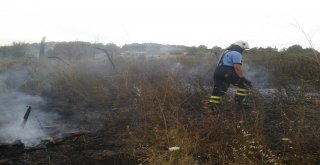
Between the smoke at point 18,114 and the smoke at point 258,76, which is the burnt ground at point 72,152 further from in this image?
the smoke at point 258,76

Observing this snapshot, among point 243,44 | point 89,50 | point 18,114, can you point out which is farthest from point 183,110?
point 89,50

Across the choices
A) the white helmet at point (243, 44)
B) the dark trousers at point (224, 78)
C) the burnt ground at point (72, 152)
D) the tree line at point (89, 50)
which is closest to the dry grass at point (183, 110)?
the burnt ground at point (72, 152)

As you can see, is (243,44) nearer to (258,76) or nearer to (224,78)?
(224,78)

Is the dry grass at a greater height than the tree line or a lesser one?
lesser

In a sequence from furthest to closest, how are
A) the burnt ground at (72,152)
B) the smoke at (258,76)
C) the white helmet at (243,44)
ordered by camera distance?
the smoke at (258,76), the white helmet at (243,44), the burnt ground at (72,152)

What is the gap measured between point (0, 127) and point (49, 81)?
406 cm

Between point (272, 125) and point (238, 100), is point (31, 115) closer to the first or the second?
point (238, 100)

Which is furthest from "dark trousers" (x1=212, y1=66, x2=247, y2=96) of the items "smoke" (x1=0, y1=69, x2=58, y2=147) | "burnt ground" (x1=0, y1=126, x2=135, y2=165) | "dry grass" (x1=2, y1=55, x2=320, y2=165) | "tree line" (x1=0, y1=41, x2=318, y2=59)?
"tree line" (x1=0, y1=41, x2=318, y2=59)

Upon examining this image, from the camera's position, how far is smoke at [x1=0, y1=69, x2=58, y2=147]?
7.32 m

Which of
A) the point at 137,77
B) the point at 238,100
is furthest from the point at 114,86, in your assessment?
the point at 238,100

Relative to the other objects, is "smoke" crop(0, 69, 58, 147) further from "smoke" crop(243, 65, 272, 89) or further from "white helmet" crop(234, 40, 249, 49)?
"smoke" crop(243, 65, 272, 89)

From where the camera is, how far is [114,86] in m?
10.4

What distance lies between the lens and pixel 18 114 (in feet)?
28.4

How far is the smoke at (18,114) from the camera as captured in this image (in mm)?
7320
